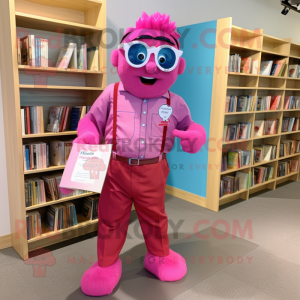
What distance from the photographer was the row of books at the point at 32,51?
6.84 feet

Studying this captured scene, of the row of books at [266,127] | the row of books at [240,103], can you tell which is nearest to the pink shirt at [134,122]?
the row of books at [240,103]

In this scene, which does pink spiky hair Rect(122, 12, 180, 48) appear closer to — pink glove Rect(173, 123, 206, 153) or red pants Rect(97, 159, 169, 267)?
pink glove Rect(173, 123, 206, 153)

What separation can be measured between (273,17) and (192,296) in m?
4.30

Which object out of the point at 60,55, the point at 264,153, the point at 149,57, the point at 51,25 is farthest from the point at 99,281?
the point at 264,153

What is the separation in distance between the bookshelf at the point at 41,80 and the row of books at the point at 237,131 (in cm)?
151

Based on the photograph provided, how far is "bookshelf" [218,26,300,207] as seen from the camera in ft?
10.9

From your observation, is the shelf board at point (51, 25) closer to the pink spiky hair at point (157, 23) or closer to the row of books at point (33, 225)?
the pink spiky hair at point (157, 23)

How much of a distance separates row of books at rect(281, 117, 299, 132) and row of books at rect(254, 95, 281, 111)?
33cm

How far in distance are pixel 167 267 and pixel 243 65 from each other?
239 cm

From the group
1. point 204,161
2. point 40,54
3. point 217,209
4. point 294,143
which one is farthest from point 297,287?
point 294,143

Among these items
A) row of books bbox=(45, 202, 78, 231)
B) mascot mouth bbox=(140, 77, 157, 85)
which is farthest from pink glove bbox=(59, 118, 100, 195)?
row of books bbox=(45, 202, 78, 231)

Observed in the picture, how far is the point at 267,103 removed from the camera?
374 cm

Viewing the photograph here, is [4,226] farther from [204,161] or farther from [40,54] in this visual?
[204,161]

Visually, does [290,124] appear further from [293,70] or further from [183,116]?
[183,116]
